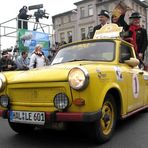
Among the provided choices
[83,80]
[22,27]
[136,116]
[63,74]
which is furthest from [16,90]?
[22,27]

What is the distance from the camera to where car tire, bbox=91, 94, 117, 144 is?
4812 millimetres

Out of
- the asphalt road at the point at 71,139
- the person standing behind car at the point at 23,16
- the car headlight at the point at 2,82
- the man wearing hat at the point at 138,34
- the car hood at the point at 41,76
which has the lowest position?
the asphalt road at the point at 71,139

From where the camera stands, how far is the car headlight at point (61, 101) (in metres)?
4.60

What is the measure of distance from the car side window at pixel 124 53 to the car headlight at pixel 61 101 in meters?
1.68

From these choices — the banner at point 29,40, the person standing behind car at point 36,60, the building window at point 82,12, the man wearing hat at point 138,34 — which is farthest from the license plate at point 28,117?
the building window at point 82,12

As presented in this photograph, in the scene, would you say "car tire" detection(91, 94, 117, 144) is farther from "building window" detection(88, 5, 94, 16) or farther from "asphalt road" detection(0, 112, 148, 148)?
"building window" detection(88, 5, 94, 16)

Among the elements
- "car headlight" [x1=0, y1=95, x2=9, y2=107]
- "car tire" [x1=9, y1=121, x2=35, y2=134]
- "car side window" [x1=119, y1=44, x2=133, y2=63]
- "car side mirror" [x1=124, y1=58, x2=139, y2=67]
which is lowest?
"car tire" [x1=9, y1=121, x2=35, y2=134]

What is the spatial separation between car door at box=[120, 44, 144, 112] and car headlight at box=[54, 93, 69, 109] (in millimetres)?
1498

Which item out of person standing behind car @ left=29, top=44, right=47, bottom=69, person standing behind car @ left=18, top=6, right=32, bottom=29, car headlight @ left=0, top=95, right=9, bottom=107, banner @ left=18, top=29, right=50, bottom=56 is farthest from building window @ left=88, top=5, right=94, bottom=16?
car headlight @ left=0, top=95, right=9, bottom=107

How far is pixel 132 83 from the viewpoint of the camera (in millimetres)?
6023

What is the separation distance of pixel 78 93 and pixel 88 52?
1.63 meters

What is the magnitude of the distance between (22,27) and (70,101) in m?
10.7

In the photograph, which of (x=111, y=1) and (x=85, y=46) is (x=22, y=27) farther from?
(x=111, y=1)

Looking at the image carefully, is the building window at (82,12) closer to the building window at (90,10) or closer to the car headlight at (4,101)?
the building window at (90,10)
